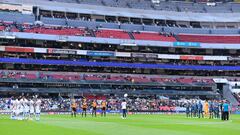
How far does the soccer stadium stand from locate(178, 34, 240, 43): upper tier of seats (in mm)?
210

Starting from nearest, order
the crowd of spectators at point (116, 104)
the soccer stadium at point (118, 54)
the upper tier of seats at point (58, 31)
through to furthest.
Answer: the crowd of spectators at point (116, 104) → the soccer stadium at point (118, 54) → the upper tier of seats at point (58, 31)

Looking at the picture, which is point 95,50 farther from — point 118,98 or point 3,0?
point 3,0

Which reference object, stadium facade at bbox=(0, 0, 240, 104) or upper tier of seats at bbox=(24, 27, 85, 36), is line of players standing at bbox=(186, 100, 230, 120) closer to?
stadium facade at bbox=(0, 0, 240, 104)

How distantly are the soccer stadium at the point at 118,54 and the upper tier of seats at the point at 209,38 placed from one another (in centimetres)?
21

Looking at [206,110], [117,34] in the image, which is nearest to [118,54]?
[117,34]

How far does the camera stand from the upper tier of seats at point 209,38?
98125mm

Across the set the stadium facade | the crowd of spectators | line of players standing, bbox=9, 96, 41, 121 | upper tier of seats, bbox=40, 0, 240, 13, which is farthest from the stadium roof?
line of players standing, bbox=9, 96, 41, 121

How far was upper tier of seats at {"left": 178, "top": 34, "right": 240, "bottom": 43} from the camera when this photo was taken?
3863 inches

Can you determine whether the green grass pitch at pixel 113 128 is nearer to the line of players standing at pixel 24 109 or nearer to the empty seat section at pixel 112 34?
the line of players standing at pixel 24 109

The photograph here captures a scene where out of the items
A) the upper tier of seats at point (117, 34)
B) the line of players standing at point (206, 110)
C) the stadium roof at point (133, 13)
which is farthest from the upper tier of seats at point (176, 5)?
the line of players standing at point (206, 110)

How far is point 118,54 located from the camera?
90.1m

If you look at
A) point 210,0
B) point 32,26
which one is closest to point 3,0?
point 32,26

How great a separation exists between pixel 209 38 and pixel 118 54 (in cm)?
2252

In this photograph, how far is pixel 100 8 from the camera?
331 feet
